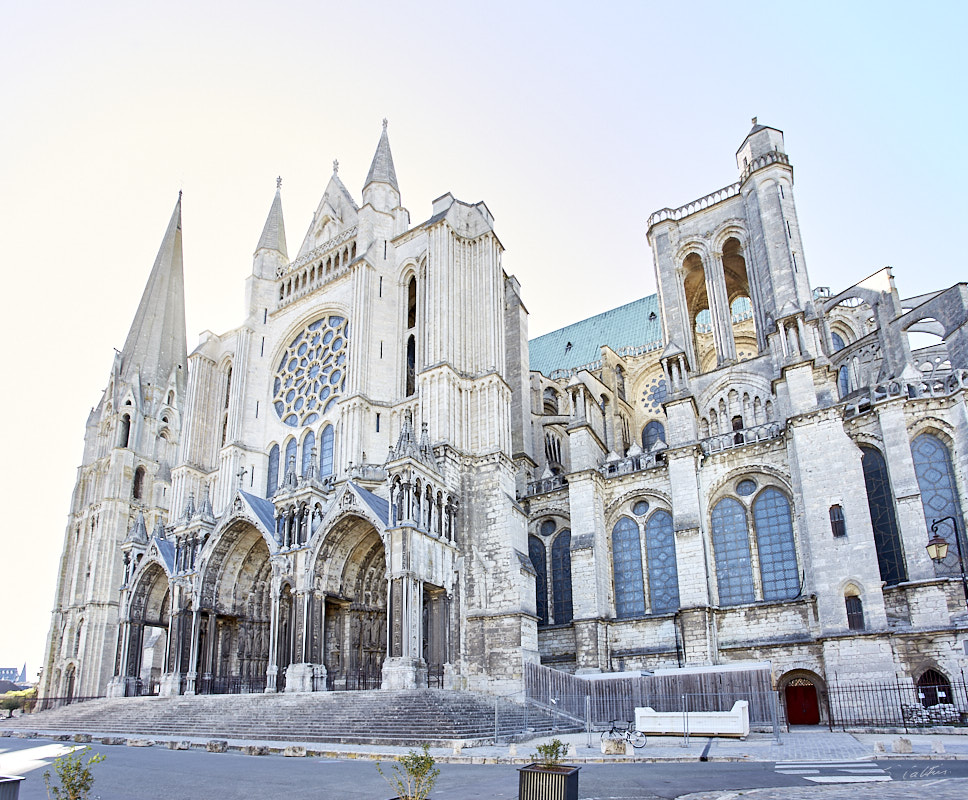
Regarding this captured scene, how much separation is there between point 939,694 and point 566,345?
→ 2921cm

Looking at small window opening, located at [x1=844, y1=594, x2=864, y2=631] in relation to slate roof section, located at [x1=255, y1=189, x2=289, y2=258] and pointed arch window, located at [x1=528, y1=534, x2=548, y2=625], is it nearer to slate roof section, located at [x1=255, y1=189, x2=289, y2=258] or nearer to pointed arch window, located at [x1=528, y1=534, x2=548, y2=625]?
pointed arch window, located at [x1=528, y1=534, x2=548, y2=625]

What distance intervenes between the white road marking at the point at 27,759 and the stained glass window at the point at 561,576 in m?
15.6

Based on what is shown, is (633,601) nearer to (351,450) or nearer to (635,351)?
(351,450)

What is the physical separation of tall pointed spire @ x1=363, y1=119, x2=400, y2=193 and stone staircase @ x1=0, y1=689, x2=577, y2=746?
72.9 feet

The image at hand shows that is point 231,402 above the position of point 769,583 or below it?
above

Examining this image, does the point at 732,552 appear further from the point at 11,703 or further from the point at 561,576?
the point at 11,703

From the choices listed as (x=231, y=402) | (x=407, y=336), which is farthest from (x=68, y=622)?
(x=407, y=336)

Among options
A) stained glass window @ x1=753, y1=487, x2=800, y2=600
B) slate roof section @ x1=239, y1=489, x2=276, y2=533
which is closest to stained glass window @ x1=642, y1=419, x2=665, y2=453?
stained glass window @ x1=753, y1=487, x2=800, y2=600

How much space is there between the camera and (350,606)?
2283cm

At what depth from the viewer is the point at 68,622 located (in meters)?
35.7

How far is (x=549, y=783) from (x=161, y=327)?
44734 millimetres

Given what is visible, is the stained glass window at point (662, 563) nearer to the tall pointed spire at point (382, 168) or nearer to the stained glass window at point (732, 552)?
the stained glass window at point (732, 552)

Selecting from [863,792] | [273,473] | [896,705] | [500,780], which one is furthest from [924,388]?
[273,473]

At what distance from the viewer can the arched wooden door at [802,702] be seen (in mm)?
19422
